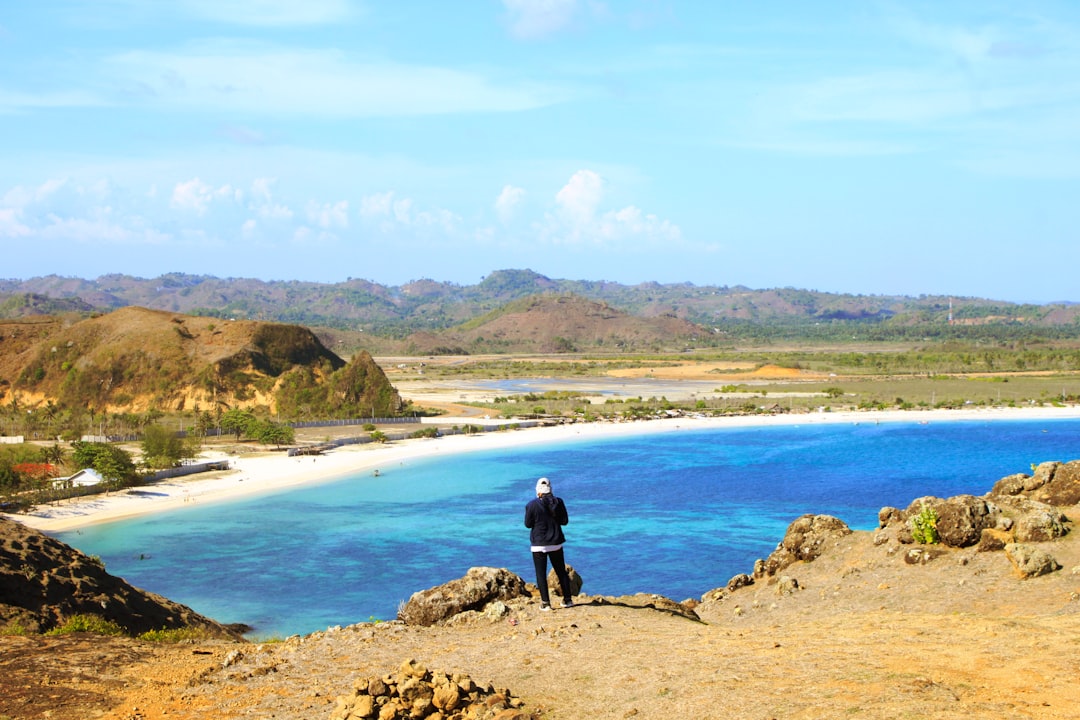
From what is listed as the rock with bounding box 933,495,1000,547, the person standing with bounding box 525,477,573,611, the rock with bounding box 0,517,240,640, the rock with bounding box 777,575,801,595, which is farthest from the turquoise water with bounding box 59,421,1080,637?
the person standing with bounding box 525,477,573,611

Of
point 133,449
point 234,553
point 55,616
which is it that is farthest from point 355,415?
point 55,616

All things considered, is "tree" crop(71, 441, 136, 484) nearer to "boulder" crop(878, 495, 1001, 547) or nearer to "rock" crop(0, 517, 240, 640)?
"rock" crop(0, 517, 240, 640)

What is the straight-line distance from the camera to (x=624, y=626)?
38.4 ft

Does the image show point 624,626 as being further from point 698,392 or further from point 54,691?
point 698,392

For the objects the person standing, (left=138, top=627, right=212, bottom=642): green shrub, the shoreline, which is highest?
the person standing

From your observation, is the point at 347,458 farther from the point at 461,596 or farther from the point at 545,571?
the point at 545,571

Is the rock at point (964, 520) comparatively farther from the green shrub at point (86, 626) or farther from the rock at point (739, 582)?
the green shrub at point (86, 626)

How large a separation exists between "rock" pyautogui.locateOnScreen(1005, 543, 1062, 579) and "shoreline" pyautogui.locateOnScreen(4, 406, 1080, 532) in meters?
33.1

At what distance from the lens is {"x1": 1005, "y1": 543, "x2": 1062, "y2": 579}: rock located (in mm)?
14094

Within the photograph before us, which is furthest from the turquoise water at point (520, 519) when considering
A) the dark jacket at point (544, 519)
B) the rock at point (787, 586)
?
the dark jacket at point (544, 519)

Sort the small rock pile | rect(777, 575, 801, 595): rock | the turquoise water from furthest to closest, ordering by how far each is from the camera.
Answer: the turquoise water, rect(777, 575, 801, 595): rock, the small rock pile

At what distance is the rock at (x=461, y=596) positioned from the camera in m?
12.7

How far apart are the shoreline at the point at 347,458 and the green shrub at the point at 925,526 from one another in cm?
3128

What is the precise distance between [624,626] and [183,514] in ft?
106
